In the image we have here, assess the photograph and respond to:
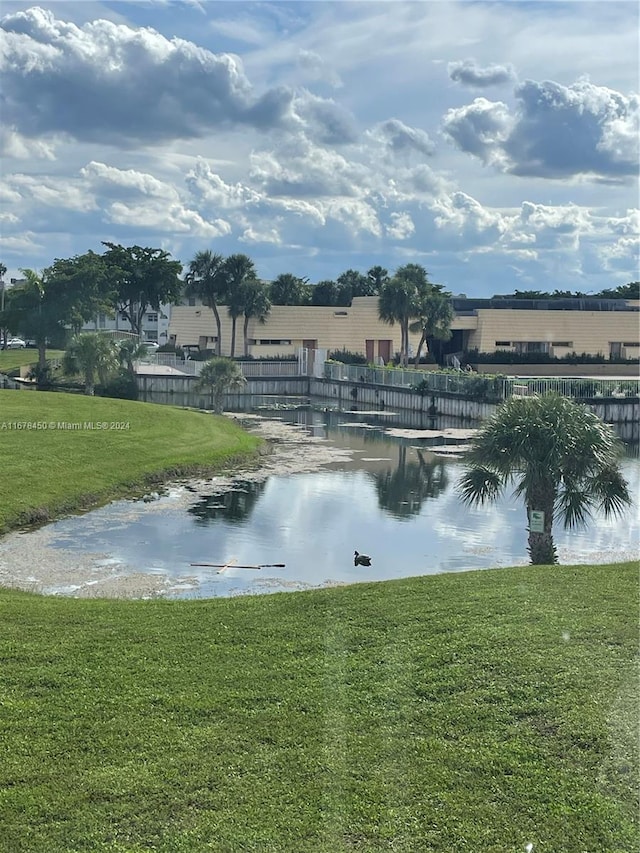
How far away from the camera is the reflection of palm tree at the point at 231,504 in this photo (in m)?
27.4

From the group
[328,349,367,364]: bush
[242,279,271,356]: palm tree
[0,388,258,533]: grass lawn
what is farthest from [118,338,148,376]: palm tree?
[328,349,367,364]: bush

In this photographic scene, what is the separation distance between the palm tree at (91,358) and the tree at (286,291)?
4987 cm

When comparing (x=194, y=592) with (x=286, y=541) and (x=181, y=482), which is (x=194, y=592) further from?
(x=181, y=482)

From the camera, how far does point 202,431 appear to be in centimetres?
4322

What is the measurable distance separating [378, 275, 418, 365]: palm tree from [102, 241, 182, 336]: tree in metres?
29.8

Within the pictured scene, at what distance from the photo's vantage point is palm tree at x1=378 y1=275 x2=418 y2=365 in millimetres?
80250

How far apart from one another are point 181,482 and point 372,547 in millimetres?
11980

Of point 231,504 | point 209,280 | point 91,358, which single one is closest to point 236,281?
point 209,280

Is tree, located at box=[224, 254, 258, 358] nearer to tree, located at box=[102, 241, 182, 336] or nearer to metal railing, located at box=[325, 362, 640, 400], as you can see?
tree, located at box=[102, 241, 182, 336]

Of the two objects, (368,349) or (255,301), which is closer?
(255,301)

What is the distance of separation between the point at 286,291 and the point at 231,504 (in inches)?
3130

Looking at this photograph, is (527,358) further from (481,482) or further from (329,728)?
(329,728)

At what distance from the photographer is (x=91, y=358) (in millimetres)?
56625

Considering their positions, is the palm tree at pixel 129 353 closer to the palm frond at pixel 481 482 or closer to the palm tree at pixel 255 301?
the palm tree at pixel 255 301
